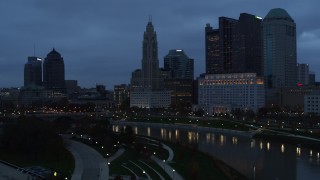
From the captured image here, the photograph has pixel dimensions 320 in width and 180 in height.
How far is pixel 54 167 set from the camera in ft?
93.7

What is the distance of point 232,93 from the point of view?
99812mm

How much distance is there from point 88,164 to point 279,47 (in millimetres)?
117815

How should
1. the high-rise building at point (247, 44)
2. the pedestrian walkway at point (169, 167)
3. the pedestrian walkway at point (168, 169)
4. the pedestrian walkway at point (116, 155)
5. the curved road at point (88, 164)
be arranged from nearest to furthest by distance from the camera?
the curved road at point (88, 164), the pedestrian walkway at point (168, 169), the pedestrian walkway at point (169, 167), the pedestrian walkway at point (116, 155), the high-rise building at point (247, 44)

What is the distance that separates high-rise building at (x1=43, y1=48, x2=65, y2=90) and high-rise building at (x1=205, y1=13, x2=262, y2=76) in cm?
5940

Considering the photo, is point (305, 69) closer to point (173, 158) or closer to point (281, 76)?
point (281, 76)

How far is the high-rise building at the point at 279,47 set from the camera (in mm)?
137625

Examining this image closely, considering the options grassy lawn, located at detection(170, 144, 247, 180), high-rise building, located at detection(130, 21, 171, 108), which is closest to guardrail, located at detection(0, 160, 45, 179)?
grassy lawn, located at detection(170, 144, 247, 180)

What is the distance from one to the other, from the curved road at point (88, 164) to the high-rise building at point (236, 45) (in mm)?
104207

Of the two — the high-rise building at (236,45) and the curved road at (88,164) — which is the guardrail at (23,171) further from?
the high-rise building at (236,45)

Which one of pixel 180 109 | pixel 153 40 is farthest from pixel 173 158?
pixel 153 40

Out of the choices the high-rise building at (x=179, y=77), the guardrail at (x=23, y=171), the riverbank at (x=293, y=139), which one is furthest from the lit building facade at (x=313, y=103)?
the guardrail at (x=23, y=171)

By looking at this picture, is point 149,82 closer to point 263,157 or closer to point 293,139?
point 293,139

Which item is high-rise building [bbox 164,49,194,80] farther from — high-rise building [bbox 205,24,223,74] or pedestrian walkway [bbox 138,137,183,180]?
pedestrian walkway [bbox 138,137,183,180]

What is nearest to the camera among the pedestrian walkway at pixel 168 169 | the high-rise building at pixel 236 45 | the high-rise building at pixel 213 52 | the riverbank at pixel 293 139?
the pedestrian walkway at pixel 168 169
